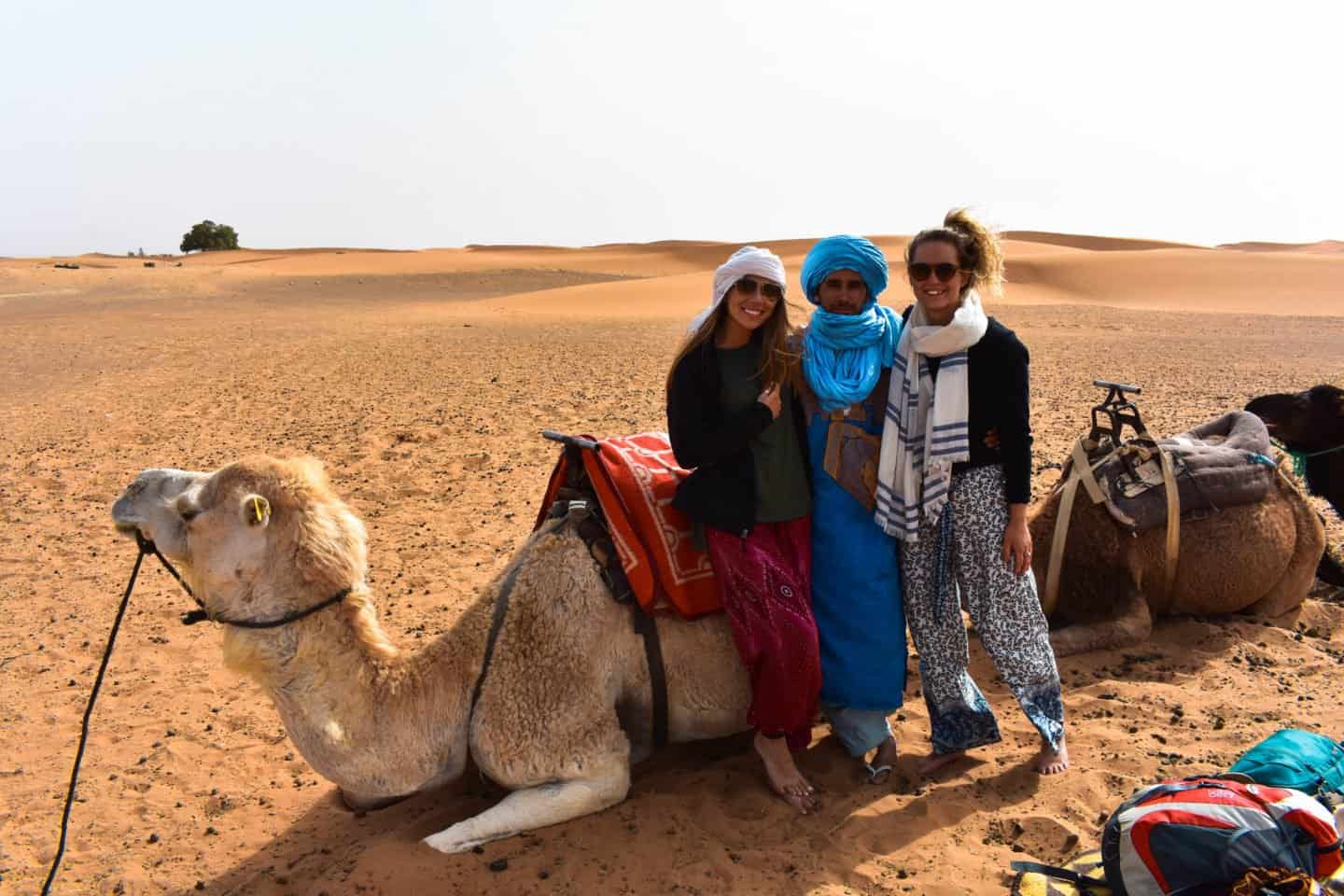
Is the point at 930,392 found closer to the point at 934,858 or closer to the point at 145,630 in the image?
the point at 934,858

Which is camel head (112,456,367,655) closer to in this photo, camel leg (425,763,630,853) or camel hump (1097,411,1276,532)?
camel leg (425,763,630,853)

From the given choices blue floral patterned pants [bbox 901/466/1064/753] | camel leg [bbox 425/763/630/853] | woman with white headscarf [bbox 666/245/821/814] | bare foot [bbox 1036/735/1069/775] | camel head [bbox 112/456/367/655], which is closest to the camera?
camel head [bbox 112/456/367/655]

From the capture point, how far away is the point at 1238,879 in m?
2.69

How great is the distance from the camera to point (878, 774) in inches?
151

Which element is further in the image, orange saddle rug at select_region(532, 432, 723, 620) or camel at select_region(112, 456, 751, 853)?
orange saddle rug at select_region(532, 432, 723, 620)

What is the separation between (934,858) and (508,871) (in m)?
1.43

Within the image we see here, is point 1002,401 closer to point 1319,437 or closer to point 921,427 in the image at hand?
point 921,427

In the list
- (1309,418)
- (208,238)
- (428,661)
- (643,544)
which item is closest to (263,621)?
(428,661)

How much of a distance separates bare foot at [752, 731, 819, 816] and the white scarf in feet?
2.99

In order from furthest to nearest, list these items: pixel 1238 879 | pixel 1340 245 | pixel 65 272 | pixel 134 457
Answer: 1. pixel 1340 245
2. pixel 65 272
3. pixel 134 457
4. pixel 1238 879

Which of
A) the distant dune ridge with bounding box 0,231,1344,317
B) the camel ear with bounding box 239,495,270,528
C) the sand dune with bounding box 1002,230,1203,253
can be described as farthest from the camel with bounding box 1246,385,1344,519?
the sand dune with bounding box 1002,230,1203,253

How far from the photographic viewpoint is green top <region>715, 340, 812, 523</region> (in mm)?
3521

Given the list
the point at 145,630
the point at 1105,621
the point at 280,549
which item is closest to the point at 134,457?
the point at 145,630

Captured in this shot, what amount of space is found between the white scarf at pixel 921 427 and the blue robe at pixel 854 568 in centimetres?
8
